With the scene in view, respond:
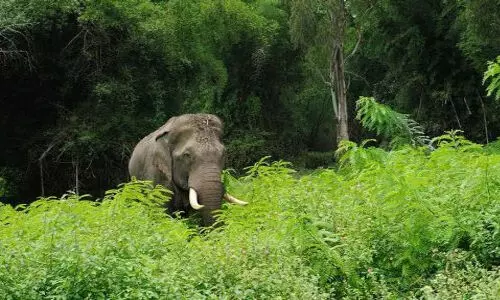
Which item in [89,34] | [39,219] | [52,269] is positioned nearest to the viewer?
[52,269]

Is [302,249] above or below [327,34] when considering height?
below

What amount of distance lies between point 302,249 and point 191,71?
1949 cm

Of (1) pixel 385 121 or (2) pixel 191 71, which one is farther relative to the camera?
(2) pixel 191 71

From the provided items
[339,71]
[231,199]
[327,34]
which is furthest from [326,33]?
[231,199]

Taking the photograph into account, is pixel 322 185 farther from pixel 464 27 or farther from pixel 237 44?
pixel 237 44

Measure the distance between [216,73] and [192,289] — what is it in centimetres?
2138

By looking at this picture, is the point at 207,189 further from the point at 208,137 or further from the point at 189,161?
the point at 208,137

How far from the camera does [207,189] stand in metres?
13.9

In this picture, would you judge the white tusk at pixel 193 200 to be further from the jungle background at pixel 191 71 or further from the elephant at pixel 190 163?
the jungle background at pixel 191 71

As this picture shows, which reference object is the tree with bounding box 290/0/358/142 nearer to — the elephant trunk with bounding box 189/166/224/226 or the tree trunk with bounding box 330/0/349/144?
the tree trunk with bounding box 330/0/349/144

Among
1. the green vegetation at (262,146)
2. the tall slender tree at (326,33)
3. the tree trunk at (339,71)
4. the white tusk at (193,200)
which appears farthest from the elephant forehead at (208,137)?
the tree trunk at (339,71)

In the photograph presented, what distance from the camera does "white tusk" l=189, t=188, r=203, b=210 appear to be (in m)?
13.7

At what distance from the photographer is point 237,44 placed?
3086 cm

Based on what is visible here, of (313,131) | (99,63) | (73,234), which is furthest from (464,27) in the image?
(73,234)
